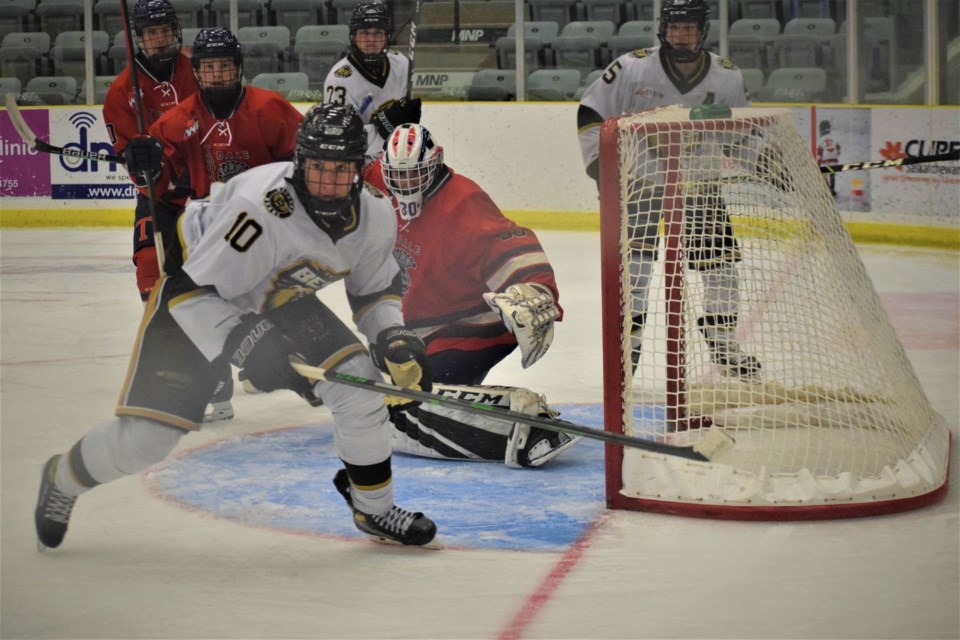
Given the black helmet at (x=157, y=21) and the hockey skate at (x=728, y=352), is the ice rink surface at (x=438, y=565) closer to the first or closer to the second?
the hockey skate at (x=728, y=352)

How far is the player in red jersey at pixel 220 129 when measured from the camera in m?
4.28

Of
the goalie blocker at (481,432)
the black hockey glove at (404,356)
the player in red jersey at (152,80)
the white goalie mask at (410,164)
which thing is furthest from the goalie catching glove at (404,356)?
the player in red jersey at (152,80)

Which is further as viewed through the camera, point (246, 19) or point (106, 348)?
point (246, 19)

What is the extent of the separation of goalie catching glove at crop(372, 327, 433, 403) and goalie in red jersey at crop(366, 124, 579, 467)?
0.58 metres

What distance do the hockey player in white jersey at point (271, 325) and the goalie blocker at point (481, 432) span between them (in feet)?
2.34

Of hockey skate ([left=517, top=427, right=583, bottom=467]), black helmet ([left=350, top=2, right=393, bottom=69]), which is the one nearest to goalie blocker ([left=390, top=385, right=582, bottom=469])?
hockey skate ([left=517, top=427, right=583, bottom=467])

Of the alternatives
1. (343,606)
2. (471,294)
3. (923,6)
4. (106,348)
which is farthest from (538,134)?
(343,606)

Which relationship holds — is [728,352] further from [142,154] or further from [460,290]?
[142,154]

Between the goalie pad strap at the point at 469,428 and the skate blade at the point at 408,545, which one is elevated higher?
the goalie pad strap at the point at 469,428

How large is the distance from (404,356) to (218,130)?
5.24ft

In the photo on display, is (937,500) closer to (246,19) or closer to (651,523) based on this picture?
(651,523)

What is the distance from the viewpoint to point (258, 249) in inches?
112

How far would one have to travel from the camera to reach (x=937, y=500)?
3359mm

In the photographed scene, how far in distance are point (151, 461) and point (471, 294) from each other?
4.40ft
